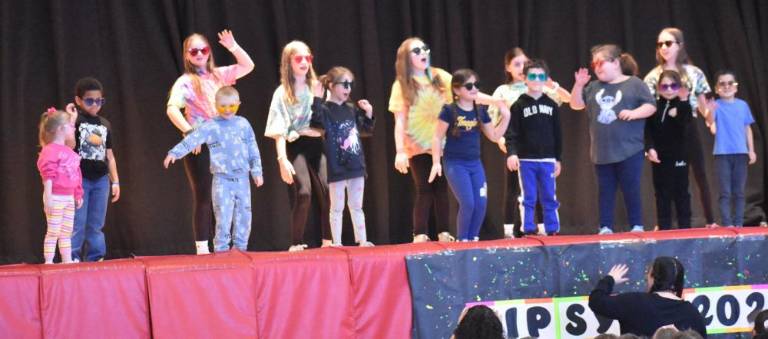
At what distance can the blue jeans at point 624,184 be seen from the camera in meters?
7.93

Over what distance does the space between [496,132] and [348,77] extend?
1159 mm

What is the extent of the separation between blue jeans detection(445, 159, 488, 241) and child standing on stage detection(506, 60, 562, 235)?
303 mm

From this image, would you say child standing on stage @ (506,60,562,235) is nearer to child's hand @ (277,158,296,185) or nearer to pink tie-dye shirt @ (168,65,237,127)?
child's hand @ (277,158,296,185)

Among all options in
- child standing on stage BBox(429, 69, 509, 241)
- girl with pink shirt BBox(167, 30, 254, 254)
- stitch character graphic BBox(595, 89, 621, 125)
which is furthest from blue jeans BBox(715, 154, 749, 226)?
girl with pink shirt BBox(167, 30, 254, 254)

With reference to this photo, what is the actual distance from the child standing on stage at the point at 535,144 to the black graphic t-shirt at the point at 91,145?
2943 mm

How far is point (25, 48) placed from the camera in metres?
8.41

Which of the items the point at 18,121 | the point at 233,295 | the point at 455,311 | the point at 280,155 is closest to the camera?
the point at 233,295

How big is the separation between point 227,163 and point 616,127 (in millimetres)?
2913

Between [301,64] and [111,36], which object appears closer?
[301,64]

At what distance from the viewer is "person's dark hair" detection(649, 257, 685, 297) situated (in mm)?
6598

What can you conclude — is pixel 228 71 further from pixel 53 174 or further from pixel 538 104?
pixel 538 104

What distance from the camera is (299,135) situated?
310 inches

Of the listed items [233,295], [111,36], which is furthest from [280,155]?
[111,36]

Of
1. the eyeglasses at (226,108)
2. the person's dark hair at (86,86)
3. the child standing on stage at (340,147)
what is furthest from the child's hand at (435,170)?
the person's dark hair at (86,86)
